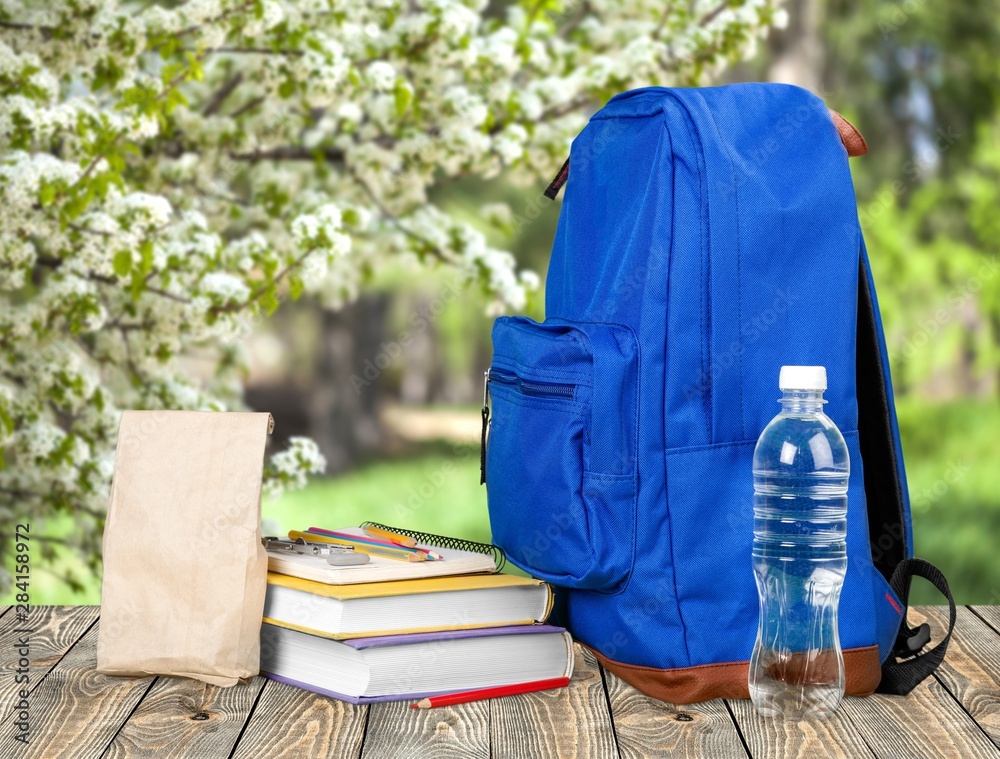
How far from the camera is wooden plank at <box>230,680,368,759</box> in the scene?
111 cm

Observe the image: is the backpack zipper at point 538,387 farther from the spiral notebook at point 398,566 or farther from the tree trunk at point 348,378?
the tree trunk at point 348,378

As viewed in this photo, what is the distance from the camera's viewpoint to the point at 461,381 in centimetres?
1088

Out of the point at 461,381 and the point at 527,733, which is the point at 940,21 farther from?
the point at 527,733

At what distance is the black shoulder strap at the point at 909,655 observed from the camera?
1283 millimetres

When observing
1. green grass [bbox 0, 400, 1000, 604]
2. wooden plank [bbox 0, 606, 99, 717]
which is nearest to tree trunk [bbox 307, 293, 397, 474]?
green grass [bbox 0, 400, 1000, 604]

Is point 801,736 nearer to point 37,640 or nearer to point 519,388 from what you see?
point 519,388

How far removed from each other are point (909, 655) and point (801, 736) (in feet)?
0.97

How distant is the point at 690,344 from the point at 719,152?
220 mm

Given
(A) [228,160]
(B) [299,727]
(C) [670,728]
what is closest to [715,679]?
(C) [670,728]

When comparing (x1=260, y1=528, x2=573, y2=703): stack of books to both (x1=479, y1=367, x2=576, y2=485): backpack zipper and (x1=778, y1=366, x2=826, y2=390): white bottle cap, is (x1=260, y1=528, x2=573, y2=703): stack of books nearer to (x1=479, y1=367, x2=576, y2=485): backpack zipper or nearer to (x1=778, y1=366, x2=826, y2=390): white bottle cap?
(x1=479, y1=367, x2=576, y2=485): backpack zipper

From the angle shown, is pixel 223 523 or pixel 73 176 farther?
pixel 73 176

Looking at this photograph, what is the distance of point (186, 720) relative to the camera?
1188mm

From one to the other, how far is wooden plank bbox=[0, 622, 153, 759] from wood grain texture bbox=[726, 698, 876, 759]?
668 mm

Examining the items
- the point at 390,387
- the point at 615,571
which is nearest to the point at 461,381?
the point at 390,387
